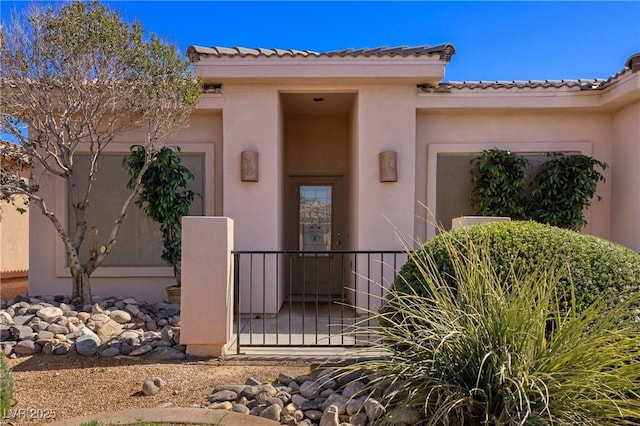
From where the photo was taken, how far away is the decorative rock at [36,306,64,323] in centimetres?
535

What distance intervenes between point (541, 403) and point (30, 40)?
21.7 ft

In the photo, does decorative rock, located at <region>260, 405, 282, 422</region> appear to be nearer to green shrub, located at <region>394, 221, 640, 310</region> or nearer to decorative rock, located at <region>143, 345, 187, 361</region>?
green shrub, located at <region>394, 221, 640, 310</region>

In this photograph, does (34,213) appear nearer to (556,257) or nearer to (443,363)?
(443,363)

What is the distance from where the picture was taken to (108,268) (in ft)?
23.2

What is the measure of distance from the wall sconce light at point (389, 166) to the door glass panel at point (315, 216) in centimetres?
233

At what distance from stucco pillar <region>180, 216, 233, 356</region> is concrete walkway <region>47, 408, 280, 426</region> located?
1.39 meters

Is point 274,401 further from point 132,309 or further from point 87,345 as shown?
point 132,309

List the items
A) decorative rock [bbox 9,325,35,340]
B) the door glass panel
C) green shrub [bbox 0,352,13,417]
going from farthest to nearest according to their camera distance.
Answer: the door glass panel
decorative rock [bbox 9,325,35,340]
green shrub [bbox 0,352,13,417]

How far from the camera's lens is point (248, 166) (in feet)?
21.6

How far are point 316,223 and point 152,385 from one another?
17.9 feet

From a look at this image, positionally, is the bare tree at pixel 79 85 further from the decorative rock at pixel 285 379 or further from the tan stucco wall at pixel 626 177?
the tan stucco wall at pixel 626 177

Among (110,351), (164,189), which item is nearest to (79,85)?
(164,189)

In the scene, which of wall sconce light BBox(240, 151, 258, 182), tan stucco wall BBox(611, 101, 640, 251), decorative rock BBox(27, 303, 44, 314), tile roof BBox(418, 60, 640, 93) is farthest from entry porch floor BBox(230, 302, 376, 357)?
tan stucco wall BBox(611, 101, 640, 251)

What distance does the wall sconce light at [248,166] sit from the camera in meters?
6.57
